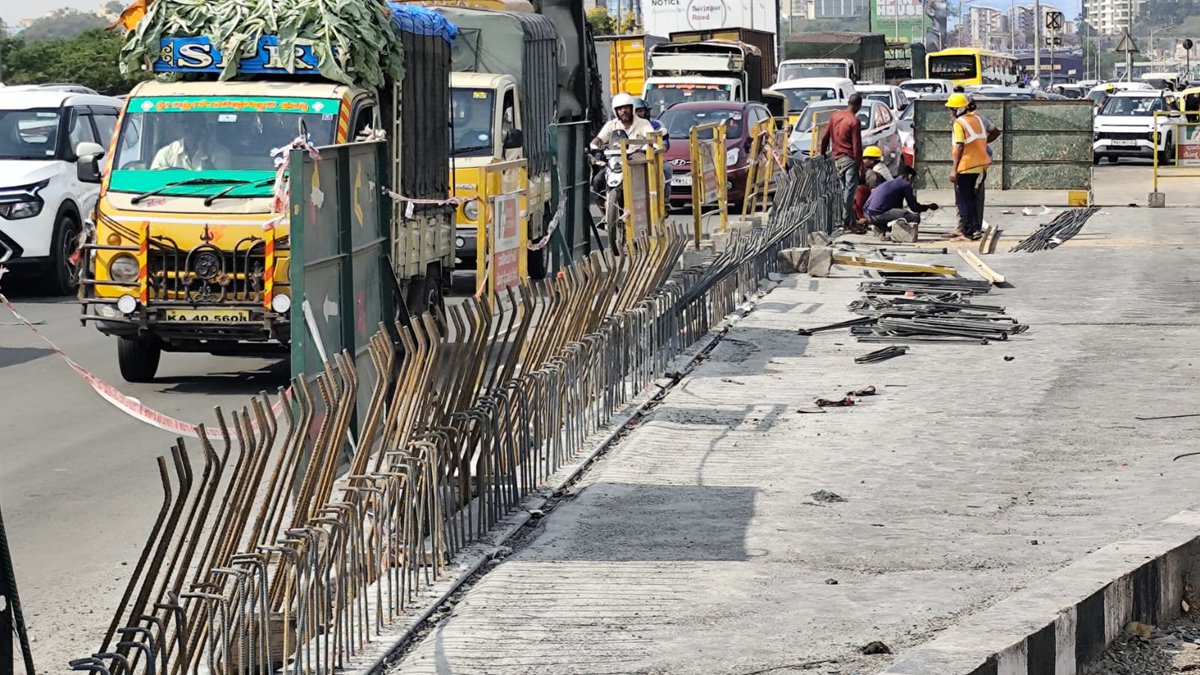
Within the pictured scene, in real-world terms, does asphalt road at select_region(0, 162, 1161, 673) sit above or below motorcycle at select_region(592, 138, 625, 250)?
below

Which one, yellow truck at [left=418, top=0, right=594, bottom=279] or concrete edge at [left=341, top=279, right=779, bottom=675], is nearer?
concrete edge at [left=341, top=279, right=779, bottom=675]

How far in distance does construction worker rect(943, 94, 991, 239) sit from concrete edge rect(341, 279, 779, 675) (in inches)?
392

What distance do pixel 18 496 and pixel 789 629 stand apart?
4390mm

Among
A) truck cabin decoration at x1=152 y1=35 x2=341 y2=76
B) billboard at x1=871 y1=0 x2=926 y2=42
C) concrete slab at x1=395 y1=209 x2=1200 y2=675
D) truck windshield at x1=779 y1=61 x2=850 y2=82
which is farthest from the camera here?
billboard at x1=871 y1=0 x2=926 y2=42

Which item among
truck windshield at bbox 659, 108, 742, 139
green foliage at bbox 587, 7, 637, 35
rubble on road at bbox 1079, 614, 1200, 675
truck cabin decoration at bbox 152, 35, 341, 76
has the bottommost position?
rubble on road at bbox 1079, 614, 1200, 675

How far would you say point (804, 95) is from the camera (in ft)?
134

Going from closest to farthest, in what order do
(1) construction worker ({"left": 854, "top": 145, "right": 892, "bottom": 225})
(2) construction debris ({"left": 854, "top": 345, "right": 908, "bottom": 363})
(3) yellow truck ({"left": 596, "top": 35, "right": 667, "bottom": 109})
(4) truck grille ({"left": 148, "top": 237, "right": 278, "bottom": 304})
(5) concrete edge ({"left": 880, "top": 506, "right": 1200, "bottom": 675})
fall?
(5) concrete edge ({"left": 880, "top": 506, "right": 1200, "bottom": 675}) < (4) truck grille ({"left": 148, "top": 237, "right": 278, "bottom": 304}) < (2) construction debris ({"left": 854, "top": 345, "right": 908, "bottom": 363}) < (1) construction worker ({"left": 854, "top": 145, "right": 892, "bottom": 225}) < (3) yellow truck ({"left": 596, "top": 35, "right": 667, "bottom": 109})

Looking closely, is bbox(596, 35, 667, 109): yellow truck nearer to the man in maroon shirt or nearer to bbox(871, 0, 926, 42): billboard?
the man in maroon shirt

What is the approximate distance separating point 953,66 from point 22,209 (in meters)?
61.3

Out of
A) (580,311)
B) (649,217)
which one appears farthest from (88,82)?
(580,311)

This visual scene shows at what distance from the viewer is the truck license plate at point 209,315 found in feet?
37.9

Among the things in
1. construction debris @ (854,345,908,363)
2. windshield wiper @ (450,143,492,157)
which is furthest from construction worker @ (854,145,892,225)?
construction debris @ (854,345,908,363)

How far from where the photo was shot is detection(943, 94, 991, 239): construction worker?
2103 centimetres

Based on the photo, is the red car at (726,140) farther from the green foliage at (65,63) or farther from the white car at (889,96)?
the green foliage at (65,63)
